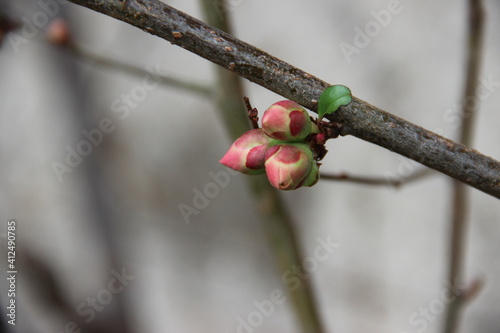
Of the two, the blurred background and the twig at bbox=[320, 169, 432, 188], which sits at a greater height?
the blurred background

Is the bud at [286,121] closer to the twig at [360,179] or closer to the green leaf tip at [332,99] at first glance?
the green leaf tip at [332,99]

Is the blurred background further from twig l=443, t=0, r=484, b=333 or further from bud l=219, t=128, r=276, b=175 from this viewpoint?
bud l=219, t=128, r=276, b=175

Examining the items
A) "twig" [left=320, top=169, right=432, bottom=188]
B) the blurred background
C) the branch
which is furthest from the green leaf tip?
the blurred background

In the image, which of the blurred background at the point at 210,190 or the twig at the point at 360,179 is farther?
the blurred background at the point at 210,190

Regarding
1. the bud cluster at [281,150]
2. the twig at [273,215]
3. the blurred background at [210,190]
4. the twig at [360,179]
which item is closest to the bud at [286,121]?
the bud cluster at [281,150]

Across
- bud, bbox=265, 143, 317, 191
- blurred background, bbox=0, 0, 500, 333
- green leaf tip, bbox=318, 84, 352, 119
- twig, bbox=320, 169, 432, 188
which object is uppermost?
blurred background, bbox=0, 0, 500, 333

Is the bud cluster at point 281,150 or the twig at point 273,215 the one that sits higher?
the twig at point 273,215

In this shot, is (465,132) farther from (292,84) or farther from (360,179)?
(292,84)
